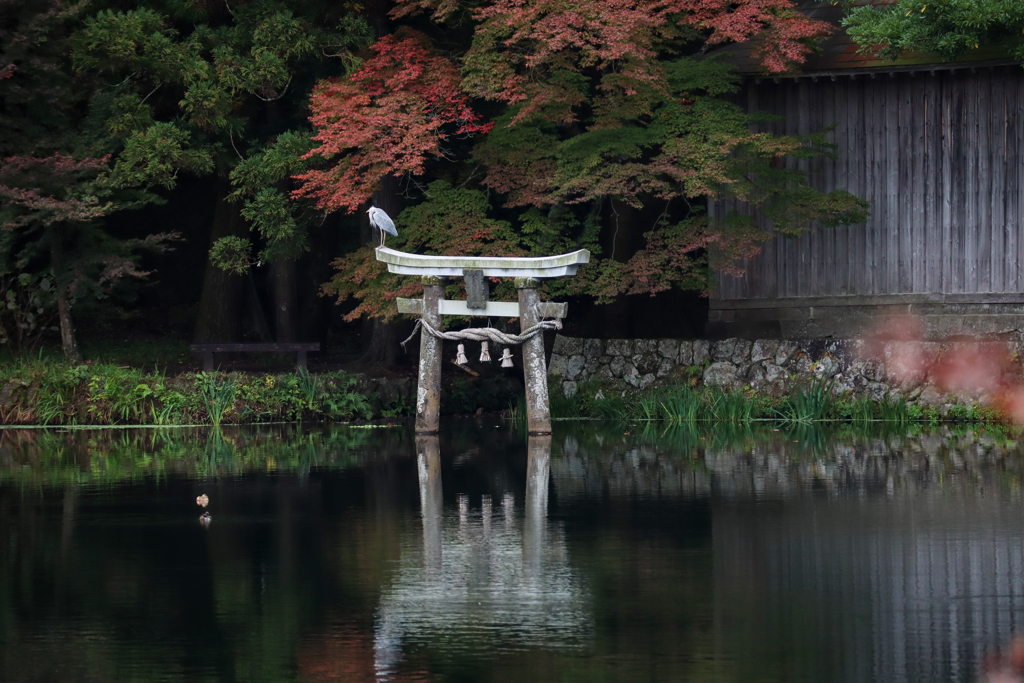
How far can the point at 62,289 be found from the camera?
68.1ft

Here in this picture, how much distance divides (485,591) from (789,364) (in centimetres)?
1200

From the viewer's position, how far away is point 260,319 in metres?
25.2

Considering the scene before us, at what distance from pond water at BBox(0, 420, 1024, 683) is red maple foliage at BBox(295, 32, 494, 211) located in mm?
4923

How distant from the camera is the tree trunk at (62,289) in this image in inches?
816

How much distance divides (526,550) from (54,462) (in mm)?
7521

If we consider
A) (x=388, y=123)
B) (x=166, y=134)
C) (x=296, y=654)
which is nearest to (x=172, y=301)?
(x=166, y=134)

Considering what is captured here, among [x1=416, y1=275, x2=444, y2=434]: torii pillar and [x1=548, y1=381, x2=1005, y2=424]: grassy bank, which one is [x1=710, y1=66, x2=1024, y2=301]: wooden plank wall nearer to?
[x1=548, y1=381, x2=1005, y2=424]: grassy bank

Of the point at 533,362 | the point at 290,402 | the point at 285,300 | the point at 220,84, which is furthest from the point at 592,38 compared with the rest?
the point at 285,300

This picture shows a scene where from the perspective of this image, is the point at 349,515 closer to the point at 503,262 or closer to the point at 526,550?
the point at 526,550

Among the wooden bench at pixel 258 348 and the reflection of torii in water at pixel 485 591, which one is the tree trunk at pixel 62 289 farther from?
the reflection of torii in water at pixel 485 591

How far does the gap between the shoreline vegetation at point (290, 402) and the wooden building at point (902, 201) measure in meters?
1.41

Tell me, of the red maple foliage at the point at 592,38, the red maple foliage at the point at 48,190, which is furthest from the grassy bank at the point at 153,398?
the red maple foliage at the point at 592,38

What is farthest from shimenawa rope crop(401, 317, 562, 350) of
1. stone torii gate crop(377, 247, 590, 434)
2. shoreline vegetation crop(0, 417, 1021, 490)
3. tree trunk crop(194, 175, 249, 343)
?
tree trunk crop(194, 175, 249, 343)

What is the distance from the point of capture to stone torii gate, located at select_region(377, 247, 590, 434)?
1645cm
